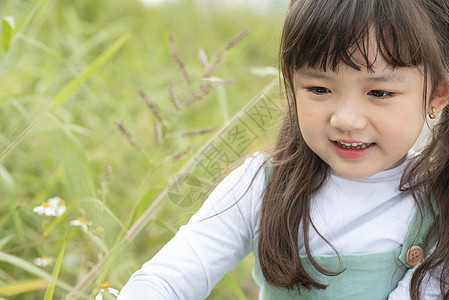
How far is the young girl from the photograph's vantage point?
3.64ft

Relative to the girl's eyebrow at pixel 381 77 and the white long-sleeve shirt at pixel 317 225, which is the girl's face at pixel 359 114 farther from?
the white long-sleeve shirt at pixel 317 225

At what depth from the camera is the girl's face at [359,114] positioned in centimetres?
111

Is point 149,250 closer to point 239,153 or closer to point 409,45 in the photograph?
point 239,153

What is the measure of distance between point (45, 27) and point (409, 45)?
2103mm

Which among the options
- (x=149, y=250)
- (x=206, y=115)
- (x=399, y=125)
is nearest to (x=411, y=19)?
(x=399, y=125)

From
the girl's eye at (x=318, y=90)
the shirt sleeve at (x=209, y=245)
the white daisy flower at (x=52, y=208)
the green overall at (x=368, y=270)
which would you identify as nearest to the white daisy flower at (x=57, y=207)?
the white daisy flower at (x=52, y=208)

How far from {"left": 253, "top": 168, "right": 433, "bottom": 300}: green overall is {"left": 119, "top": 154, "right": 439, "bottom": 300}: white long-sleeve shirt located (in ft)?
0.06

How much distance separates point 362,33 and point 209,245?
20.9 inches

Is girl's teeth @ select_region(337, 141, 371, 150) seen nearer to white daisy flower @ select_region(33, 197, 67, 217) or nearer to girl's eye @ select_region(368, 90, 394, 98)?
girl's eye @ select_region(368, 90, 394, 98)

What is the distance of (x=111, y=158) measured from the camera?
2129 mm

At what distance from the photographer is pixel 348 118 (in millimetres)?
1104

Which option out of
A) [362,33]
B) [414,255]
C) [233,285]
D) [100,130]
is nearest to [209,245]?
[233,285]

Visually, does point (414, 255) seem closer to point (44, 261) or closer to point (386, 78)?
point (386, 78)

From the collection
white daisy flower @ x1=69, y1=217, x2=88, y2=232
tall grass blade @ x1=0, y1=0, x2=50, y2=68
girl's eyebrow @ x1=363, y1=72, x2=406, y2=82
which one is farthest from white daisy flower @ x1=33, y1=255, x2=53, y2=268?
girl's eyebrow @ x1=363, y1=72, x2=406, y2=82
